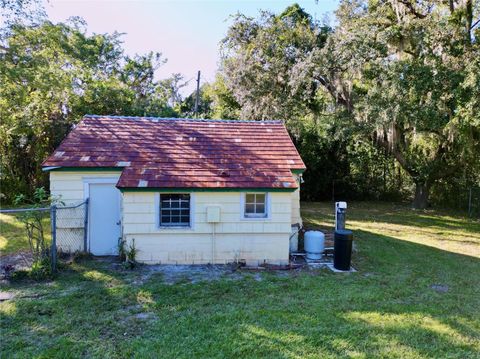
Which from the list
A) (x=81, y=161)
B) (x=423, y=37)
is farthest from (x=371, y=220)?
(x=81, y=161)

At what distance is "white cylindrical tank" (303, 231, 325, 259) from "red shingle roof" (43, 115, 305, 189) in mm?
1453

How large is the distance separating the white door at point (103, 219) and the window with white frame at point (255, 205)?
2.96 metres

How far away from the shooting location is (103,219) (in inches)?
319

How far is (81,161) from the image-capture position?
7926mm

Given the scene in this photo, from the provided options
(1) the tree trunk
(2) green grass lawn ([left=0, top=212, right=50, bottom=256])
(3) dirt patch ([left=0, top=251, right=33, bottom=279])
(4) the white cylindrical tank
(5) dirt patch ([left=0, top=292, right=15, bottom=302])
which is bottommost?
(5) dirt patch ([left=0, top=292, right=15, bottom=302])

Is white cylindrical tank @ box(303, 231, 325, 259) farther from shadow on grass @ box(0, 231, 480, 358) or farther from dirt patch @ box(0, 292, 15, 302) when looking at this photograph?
dirt patch @ box(0, 292, 15, 302)

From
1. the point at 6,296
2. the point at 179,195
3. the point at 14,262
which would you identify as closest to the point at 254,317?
the point at 179,195

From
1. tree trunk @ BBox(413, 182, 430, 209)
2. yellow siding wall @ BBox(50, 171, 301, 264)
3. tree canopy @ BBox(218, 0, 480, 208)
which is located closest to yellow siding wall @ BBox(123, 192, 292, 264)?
yellow siding wall @ BBox(50, 171, 301, 264)

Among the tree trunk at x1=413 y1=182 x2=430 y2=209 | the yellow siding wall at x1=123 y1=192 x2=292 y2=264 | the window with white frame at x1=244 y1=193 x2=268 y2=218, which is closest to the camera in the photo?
the yellow siding wall at x1=123 y1=192 x2=292 y2=264

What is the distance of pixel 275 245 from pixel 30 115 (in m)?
13.1

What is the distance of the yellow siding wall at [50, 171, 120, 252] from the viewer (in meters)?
7.90

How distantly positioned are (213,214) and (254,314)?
2.72 metres

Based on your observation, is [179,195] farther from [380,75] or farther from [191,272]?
[380,75]

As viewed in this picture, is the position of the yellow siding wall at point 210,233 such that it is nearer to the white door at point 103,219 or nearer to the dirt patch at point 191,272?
the dirt patch at point 191,272
